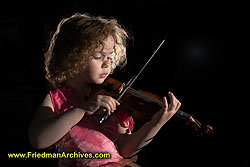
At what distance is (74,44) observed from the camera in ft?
3.37

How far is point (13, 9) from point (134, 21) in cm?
166

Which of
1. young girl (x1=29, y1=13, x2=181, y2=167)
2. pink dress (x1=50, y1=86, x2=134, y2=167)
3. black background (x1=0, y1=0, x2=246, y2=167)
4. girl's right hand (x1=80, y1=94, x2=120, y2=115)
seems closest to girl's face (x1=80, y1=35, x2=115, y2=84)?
young girl (x1=29, y1=13, x2=181, y2=167)

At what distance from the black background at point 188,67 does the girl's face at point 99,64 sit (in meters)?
1.11

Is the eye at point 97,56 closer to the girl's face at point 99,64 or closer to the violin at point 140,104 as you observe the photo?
the girl's face at point 99,64

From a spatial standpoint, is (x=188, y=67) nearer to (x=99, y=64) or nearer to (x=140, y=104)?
(x=140, y=104)

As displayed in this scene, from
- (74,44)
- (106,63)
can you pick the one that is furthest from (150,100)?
(74,44)

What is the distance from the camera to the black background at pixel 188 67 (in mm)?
2145

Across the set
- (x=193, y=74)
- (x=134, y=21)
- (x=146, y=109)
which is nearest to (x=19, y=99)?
(x=134, y=21)

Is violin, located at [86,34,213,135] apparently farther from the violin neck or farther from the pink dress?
the pink dress

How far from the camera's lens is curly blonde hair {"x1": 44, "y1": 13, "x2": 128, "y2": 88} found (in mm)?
991

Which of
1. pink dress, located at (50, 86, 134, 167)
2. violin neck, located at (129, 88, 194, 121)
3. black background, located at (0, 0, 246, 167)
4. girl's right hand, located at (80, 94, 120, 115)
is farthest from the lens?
black background, located at (0, 0, 246, 167)

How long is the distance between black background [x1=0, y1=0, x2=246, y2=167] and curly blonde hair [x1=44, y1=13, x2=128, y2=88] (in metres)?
1.07

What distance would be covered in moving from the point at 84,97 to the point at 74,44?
0.25m

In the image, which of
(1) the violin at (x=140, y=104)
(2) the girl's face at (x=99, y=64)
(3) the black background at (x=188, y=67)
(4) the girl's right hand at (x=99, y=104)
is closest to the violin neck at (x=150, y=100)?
(1) the violin at (x=140, y=104)
